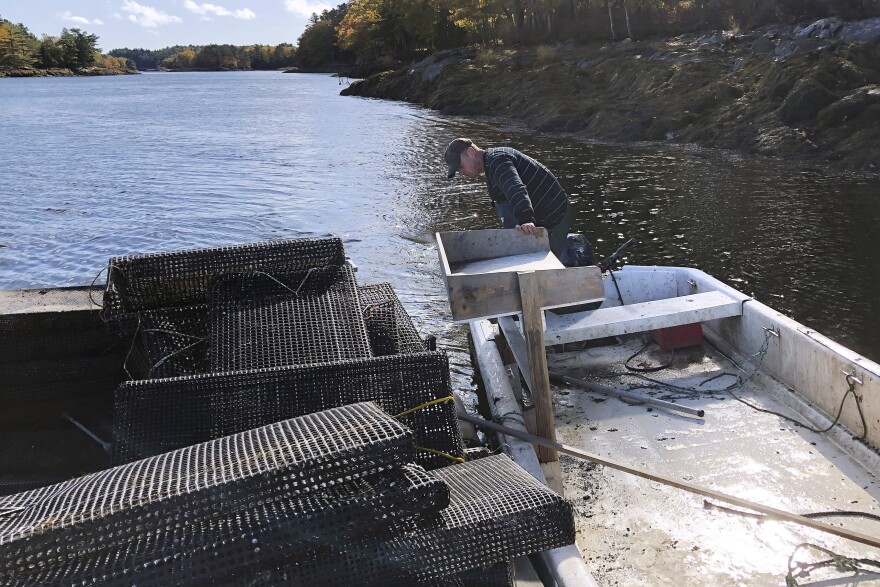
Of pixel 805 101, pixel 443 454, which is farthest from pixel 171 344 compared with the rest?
pixel 805 101

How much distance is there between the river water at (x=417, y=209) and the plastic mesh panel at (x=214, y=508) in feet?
16.9

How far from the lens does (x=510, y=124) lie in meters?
33.8

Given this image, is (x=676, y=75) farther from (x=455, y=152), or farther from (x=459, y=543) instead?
(x=459, y=543)

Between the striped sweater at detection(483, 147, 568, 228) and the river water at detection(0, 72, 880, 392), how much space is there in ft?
8.00

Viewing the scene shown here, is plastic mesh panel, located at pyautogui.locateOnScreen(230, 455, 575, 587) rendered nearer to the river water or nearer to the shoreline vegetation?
the river water

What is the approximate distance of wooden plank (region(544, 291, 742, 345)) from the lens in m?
6.39

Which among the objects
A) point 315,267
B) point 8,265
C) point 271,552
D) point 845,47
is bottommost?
point 8,265

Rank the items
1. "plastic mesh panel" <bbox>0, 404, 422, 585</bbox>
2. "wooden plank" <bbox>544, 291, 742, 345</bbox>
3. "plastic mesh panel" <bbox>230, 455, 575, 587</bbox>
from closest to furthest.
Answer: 1. "plastic mesh panel" <bbox>0, 404, 422, 585</bbox>
2. "plastic mesh panel" <bbox>230, 455, 575, 587</bbox>
3. "wooden plank" <bbox>544, 291, 742, 345</bbox>

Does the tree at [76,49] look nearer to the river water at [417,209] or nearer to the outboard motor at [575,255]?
the river water at [417,209]

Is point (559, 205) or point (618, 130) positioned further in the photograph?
point (618, 130)

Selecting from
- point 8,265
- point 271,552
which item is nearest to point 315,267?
point 271,552

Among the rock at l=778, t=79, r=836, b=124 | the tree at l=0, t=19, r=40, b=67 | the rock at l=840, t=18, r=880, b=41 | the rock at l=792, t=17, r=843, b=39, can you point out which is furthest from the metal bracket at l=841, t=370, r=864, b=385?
the tree at l=0, t=19, r=40, b=67

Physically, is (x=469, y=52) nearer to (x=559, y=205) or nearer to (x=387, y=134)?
(x=387, y=134)

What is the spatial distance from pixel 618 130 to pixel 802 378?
2270 cm
